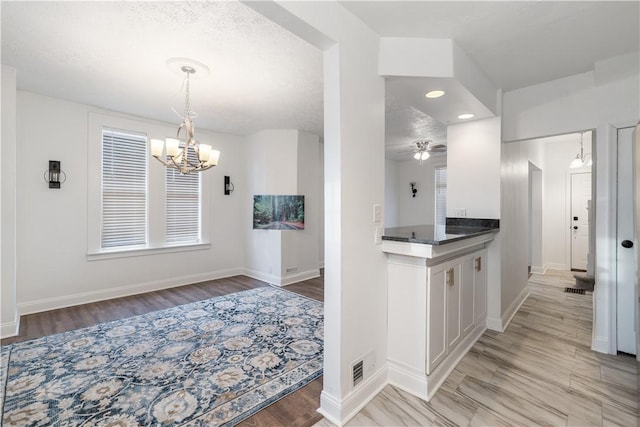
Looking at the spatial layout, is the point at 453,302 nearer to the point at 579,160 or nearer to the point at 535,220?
the point at 579,160

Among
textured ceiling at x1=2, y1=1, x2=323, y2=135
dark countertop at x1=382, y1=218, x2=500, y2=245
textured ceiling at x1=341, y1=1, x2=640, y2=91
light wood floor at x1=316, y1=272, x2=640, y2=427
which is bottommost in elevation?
light wood floor at x1=316, y1=272, x2=640, y2=427

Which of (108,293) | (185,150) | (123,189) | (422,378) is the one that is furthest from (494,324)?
(123,189)

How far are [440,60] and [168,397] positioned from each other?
313cm

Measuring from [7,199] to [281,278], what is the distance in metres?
3.42

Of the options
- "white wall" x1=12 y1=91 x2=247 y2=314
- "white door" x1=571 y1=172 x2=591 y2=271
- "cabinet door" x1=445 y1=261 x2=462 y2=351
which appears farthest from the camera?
"white door" x1=571 y1=172 x2=591 y2=271

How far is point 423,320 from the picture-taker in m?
2.02

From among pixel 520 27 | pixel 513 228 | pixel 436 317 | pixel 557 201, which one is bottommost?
pixel 436 317

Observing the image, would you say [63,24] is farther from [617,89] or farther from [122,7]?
[617,89]

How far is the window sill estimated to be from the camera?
3978mm

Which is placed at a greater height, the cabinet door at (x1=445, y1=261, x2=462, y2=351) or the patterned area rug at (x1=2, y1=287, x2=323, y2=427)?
the cabinet door at (x1=445, y1=261, x2=462, y2=351)

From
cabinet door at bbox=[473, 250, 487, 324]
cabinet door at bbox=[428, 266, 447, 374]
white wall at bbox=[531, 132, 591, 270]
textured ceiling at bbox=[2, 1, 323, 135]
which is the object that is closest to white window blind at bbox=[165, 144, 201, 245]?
textured ceiling at bbox=[2, 1, 323, 135]

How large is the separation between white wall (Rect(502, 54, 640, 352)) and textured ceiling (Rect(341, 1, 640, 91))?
209mm

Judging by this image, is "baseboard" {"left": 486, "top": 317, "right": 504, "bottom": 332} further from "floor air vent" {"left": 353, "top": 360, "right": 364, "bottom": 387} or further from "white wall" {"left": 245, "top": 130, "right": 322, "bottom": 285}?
"white wall" {"left": 245, "top": 130, "right": 322, "bottom": 285}

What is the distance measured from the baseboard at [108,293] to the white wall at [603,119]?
206 inches
